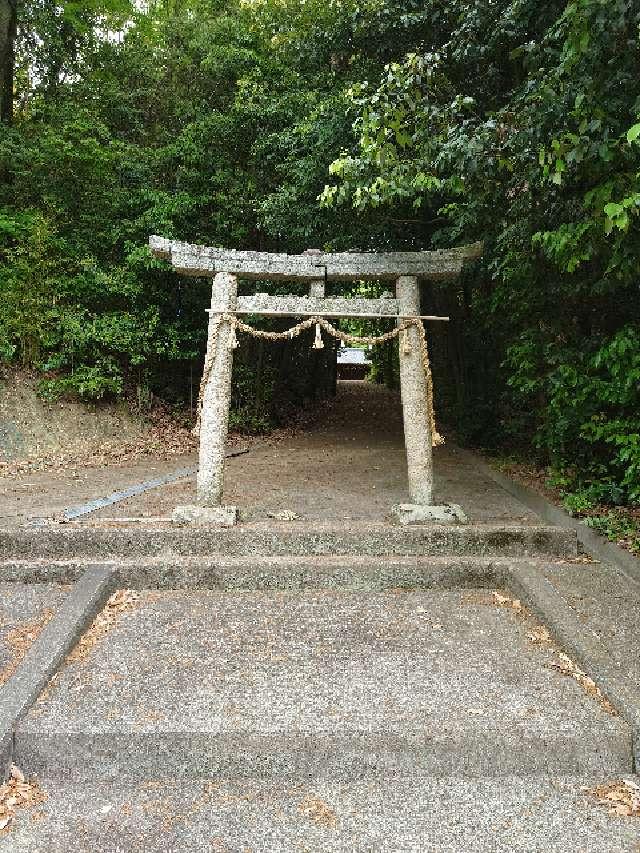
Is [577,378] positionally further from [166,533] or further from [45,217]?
[45,217]

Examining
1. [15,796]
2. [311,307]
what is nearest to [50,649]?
[15,796]

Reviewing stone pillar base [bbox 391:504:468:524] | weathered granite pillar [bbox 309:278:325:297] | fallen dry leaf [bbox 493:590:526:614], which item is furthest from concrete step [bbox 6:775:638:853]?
weathered granite pillar [bbox 309:278:325:297]

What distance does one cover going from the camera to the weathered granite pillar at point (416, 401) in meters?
5.68

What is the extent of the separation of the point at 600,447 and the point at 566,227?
2.97 meters

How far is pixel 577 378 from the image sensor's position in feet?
18.8

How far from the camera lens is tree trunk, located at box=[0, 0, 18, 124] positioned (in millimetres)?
10492

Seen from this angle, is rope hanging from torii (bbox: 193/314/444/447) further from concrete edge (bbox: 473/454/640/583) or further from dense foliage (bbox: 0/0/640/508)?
concrete edge (bbox: 473/454/640/583)

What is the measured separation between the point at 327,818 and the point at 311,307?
4.25 metres

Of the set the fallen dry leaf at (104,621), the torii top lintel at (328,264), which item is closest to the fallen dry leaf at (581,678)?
the fallen dry leaf at (104,621)

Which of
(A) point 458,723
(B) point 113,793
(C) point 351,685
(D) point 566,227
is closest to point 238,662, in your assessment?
(C) point 351,685

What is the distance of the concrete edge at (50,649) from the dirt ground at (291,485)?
1.12 metres

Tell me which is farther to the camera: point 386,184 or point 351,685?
point 386,184

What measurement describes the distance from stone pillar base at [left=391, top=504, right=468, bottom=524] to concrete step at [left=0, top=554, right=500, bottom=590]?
802 mm

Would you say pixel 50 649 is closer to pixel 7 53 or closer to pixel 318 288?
pixel 318 288
